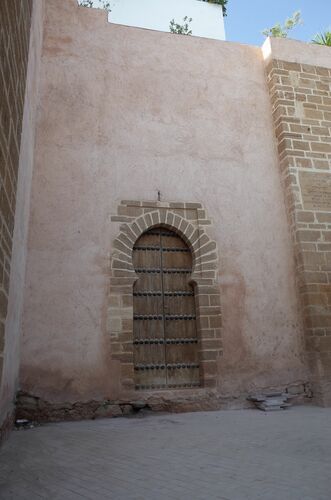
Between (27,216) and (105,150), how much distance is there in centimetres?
163

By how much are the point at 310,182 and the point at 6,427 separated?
18.1ft

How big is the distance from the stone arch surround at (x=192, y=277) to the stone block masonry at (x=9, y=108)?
278 cm

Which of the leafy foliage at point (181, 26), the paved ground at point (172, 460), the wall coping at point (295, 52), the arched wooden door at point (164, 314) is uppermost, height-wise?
the leafy foliage at point (181, 26)

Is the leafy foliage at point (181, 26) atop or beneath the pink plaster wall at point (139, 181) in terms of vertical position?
atop

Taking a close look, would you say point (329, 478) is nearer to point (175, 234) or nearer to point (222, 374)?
point (222, 374)

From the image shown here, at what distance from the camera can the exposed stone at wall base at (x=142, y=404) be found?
5098 mm

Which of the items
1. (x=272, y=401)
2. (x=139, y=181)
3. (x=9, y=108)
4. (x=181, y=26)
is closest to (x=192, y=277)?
(x=139, y=181)

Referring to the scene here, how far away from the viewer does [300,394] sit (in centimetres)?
606

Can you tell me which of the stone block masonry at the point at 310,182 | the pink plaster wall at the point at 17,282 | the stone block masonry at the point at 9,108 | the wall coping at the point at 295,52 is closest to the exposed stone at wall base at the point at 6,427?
the pink plaster wall at the point at 17,282

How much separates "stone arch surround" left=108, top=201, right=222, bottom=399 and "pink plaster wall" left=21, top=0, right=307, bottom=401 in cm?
13

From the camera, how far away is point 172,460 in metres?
3.28

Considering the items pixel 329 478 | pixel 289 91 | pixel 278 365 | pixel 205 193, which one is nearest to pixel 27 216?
pixel 205 193

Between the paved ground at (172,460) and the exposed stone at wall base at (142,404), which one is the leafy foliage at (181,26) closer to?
the exposed stone at wall base at (142,404)

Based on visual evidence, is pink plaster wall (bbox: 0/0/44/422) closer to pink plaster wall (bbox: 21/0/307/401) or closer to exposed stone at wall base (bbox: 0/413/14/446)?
exposed stone at wall base (bbox: 0/413/14/446)
